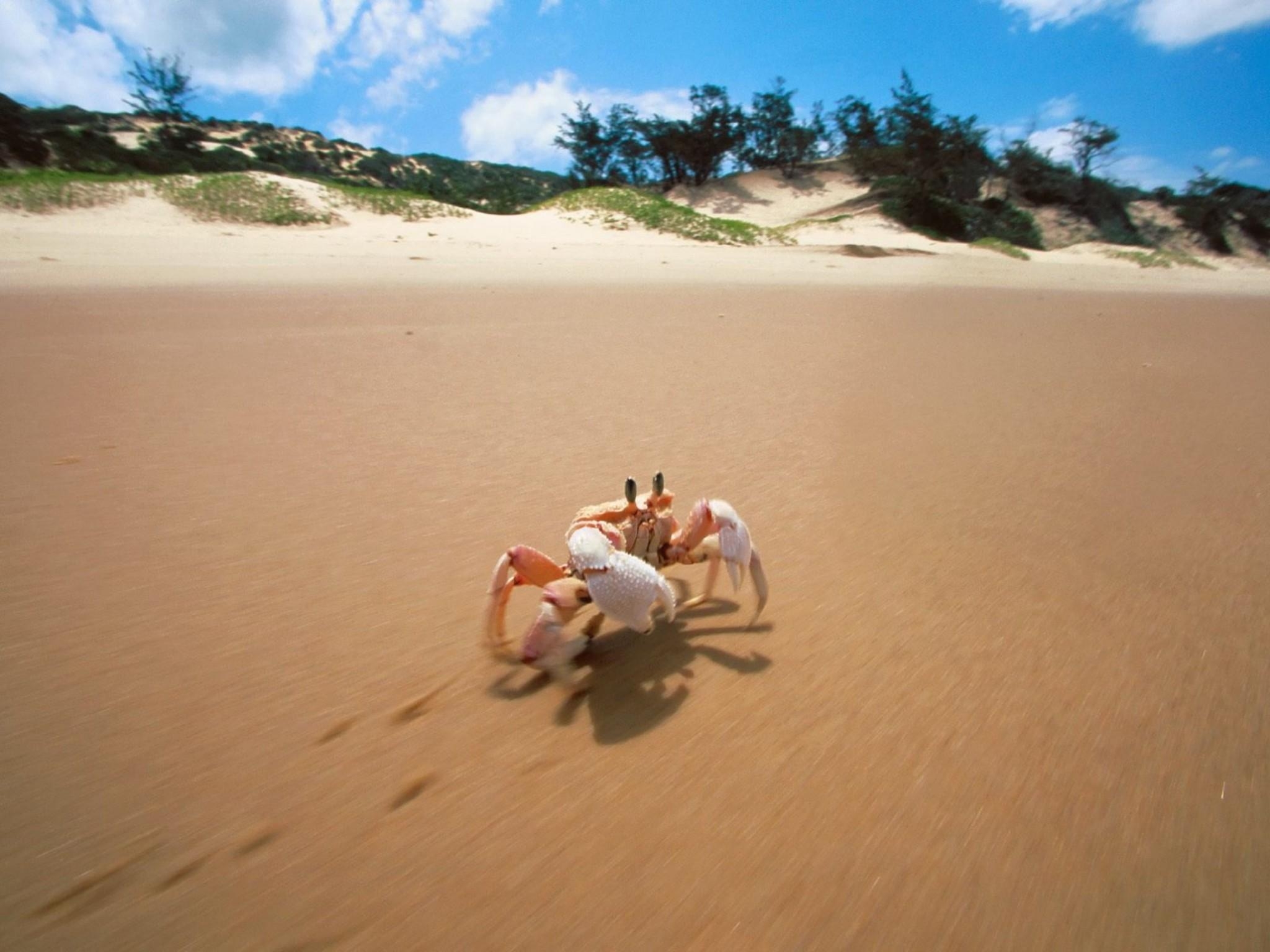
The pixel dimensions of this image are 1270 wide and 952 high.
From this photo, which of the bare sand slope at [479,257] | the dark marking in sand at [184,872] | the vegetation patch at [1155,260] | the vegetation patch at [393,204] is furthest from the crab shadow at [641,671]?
the vegetation patch at [1155,260]

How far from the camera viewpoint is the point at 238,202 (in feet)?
48.8

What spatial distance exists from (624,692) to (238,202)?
684 inches

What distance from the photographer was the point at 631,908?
937 millimetres

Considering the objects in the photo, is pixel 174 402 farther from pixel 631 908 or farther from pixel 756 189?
pixel 756 189

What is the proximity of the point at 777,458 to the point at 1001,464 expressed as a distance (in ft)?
2.79

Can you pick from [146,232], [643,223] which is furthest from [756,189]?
[146,232]

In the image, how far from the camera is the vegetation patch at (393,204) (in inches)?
648

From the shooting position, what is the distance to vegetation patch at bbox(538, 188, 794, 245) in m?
17.2

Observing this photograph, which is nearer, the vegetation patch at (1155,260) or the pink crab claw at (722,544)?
the pink crab claw at (722,544)

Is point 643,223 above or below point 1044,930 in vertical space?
above

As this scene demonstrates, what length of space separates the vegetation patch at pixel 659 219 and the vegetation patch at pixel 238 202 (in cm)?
691

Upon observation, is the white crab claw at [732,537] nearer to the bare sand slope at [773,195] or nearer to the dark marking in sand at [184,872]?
the dark marking in sand at [184,872]

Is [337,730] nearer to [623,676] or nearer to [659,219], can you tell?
[623,676]

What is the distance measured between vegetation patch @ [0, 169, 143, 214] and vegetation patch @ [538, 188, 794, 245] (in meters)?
10.3
